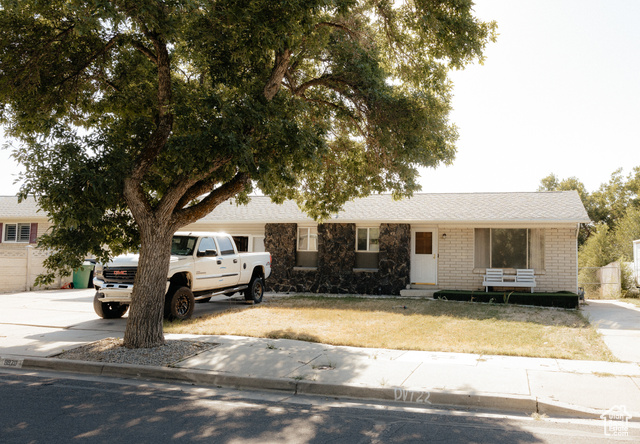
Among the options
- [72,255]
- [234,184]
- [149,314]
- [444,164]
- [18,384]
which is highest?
[444,164]

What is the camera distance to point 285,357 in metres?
8.23

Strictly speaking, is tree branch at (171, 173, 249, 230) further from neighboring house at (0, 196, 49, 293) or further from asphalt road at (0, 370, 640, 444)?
neighboring house at (0, 196, 49, 293)

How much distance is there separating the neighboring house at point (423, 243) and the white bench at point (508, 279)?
0.32 meters

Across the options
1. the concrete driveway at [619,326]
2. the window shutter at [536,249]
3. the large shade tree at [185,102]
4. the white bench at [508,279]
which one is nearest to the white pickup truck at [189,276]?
the large shade tree at [185,102]

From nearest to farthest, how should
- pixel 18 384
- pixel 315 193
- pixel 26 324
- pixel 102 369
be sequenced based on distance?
pixel 18 384 → pixel 102 369 → pixel 26 324 → pixel 315 193

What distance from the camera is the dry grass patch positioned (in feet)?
29.8

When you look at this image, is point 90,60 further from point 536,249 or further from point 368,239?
point 536,249

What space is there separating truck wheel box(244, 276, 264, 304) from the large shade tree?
6.16 m

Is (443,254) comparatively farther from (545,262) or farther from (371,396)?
(371,396)

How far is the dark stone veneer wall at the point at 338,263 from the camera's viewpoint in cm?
1922

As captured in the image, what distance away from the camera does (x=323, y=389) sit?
6.65 m

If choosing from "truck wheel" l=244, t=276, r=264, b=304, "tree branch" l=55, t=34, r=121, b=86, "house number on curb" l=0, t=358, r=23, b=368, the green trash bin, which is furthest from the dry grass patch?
the green trash bin

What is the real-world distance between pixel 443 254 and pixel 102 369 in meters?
14.2

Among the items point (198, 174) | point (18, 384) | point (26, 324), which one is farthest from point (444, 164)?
point (26, 324)
